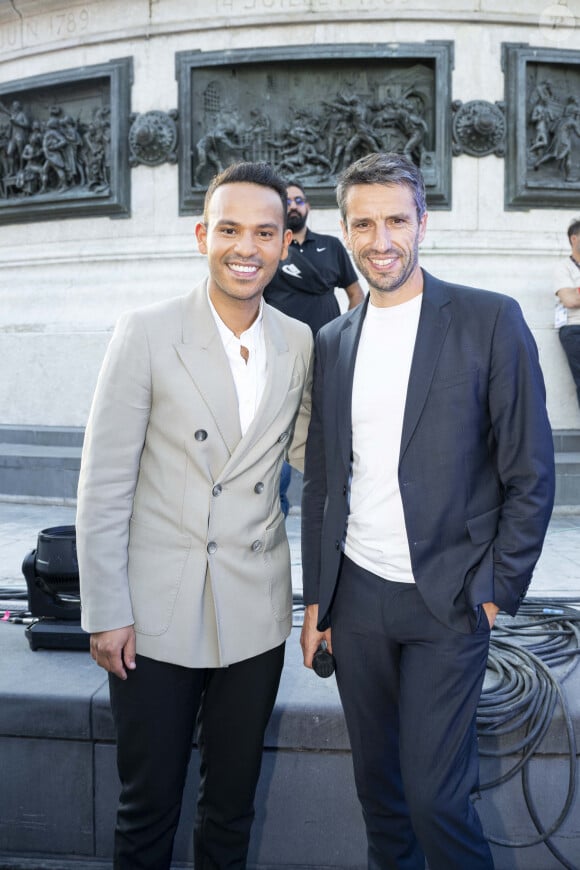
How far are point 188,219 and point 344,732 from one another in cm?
692

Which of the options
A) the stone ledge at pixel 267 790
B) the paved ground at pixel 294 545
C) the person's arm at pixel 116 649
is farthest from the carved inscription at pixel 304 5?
the person's arm at pixel 116 649

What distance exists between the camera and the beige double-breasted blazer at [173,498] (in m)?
2.13

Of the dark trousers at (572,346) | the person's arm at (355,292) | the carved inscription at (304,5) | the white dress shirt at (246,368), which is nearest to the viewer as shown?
the white dress shirt at (246,368)

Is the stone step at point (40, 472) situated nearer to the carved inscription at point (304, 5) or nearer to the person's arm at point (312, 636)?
the carved inscription at point (304, 5)

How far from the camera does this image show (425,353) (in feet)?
7.06

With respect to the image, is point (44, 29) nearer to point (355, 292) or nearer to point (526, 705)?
point (355, 292)

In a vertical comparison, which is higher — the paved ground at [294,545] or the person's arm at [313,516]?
the person's arm at [313,516]

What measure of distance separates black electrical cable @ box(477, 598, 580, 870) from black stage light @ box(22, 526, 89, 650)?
159 cm

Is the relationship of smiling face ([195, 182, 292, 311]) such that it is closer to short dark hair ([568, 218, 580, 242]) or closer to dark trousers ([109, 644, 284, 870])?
dark trousers ([109, 644, 284, 870])

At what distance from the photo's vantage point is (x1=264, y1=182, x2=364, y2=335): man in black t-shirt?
5.27 m

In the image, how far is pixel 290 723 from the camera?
287cm

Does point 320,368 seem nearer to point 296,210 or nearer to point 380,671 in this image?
point 380,671

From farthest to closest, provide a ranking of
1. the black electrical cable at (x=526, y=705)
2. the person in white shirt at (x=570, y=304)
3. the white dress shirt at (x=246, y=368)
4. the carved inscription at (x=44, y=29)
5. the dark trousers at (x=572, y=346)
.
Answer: the carved inscription at (x=44, y=29)
the dark trousers at (x=572, y=346)
the person in white shirt at (x=570, y=304)
the black electrical cable at (x=526, y=705)
the white dress shirt at (x=246, y=368)

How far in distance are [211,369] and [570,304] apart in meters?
6.35
